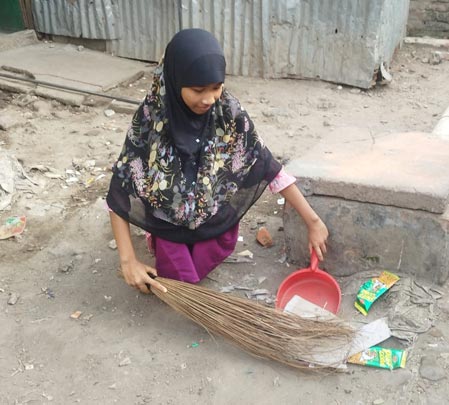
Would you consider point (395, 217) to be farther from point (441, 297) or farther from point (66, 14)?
point (66, 14)

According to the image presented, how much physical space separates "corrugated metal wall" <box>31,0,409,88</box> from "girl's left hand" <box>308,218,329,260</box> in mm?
3114

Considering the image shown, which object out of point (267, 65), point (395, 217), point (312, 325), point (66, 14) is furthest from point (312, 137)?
point (66, 14)

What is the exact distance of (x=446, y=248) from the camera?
2391 millimetres

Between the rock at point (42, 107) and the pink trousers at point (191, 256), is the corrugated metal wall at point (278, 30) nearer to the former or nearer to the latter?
the rock at point (42, 107)

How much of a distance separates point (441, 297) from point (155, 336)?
1.21 m

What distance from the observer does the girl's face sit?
210cm

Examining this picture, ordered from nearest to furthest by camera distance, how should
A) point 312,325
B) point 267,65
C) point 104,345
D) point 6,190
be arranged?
point 312,325 < point 104,345 < point 6,190 < point 267,65

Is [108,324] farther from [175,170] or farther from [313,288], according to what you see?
[313,288]

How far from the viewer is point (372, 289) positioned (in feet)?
8.06

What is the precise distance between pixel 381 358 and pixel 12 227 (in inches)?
80.5

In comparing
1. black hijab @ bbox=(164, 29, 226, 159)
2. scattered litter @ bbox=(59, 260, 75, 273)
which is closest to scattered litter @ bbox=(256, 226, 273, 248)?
black hijab @ bbox=(164, 29, 226, 159)

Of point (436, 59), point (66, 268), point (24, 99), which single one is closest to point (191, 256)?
point (66, 268)

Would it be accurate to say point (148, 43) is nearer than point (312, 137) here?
No

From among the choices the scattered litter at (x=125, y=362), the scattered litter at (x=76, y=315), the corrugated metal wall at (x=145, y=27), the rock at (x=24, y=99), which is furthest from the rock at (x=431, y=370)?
the corrugated metal wall at (x=145, y=27)
